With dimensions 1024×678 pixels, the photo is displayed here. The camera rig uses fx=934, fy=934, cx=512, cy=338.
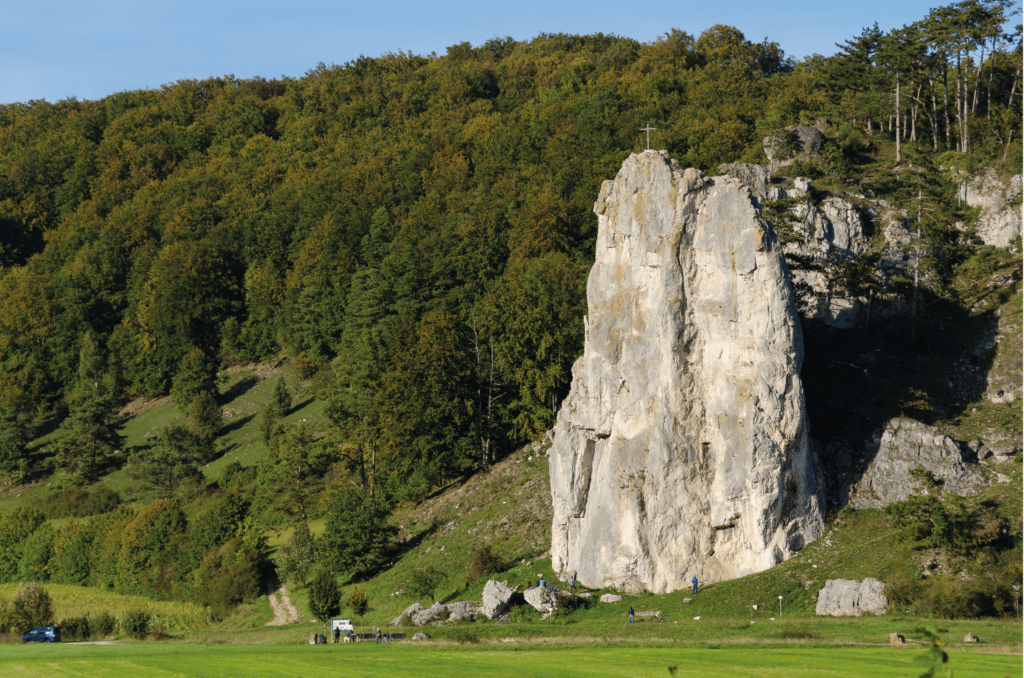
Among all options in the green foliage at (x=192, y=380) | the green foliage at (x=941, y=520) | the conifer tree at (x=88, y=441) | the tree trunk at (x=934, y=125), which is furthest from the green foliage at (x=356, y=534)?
the tree trunk at (x=934, y=125)

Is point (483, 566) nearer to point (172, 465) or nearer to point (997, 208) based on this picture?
point (997, 208)

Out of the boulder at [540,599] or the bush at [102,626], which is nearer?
the boulder at [540,599]

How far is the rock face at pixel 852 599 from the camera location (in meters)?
40.4

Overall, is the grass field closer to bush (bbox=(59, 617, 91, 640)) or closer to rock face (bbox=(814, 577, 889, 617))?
rock face (bbox=(814, 577, 889, 617))

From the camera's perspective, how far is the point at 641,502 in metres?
49.0

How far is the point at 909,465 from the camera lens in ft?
153

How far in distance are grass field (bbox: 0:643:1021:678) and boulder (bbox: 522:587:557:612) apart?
846cm

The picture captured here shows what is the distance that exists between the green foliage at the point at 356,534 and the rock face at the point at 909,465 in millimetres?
30068

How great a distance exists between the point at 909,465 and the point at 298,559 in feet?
126

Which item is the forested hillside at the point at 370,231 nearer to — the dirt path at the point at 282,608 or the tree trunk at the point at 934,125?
the tree trunk at the point at 934,125

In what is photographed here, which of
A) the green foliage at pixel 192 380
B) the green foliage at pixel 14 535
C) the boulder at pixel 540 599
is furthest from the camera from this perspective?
the green foliage at pixel 192 380

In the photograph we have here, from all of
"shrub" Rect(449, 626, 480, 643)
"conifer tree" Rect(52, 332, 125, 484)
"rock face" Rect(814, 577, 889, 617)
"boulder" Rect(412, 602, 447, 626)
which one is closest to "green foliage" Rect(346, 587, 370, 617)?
"boulder" Rect(412, 602, 447, 626)

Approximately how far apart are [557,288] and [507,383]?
8183 millimetres

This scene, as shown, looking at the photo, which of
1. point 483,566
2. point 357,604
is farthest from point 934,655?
point 483,566
